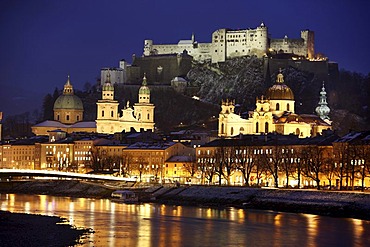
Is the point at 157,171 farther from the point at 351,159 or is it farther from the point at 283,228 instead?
the point at 283,228

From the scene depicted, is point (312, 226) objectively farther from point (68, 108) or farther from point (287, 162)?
point (68, 108)

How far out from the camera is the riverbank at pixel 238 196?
161ft

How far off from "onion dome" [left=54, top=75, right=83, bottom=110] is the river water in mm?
59779

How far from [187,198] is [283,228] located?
1878 cm

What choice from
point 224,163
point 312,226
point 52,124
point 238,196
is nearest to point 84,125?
point 52,124

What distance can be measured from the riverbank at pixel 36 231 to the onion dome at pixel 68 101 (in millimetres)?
69182

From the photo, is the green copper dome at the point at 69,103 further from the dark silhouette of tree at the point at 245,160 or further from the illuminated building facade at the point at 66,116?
the dark silhouette of tree at the point at 245,160

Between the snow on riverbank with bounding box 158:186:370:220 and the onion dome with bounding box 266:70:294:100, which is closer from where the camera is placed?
the snow on riverbank with bounding box 158:186:370:220

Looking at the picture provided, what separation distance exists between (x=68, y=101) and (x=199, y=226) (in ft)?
246

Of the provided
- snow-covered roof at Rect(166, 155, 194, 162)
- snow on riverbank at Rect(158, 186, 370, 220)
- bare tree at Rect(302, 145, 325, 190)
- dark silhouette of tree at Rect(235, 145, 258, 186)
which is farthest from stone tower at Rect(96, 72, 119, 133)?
snow on riverbank at Rect(158, 186, 370, 220)

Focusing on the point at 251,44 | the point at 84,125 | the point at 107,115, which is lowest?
the point at 84,125

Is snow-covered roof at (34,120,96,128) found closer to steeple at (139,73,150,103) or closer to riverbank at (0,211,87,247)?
steeple at (139,73,150,103)

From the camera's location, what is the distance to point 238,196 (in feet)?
191

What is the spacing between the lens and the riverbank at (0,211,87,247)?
36719 millimetres
